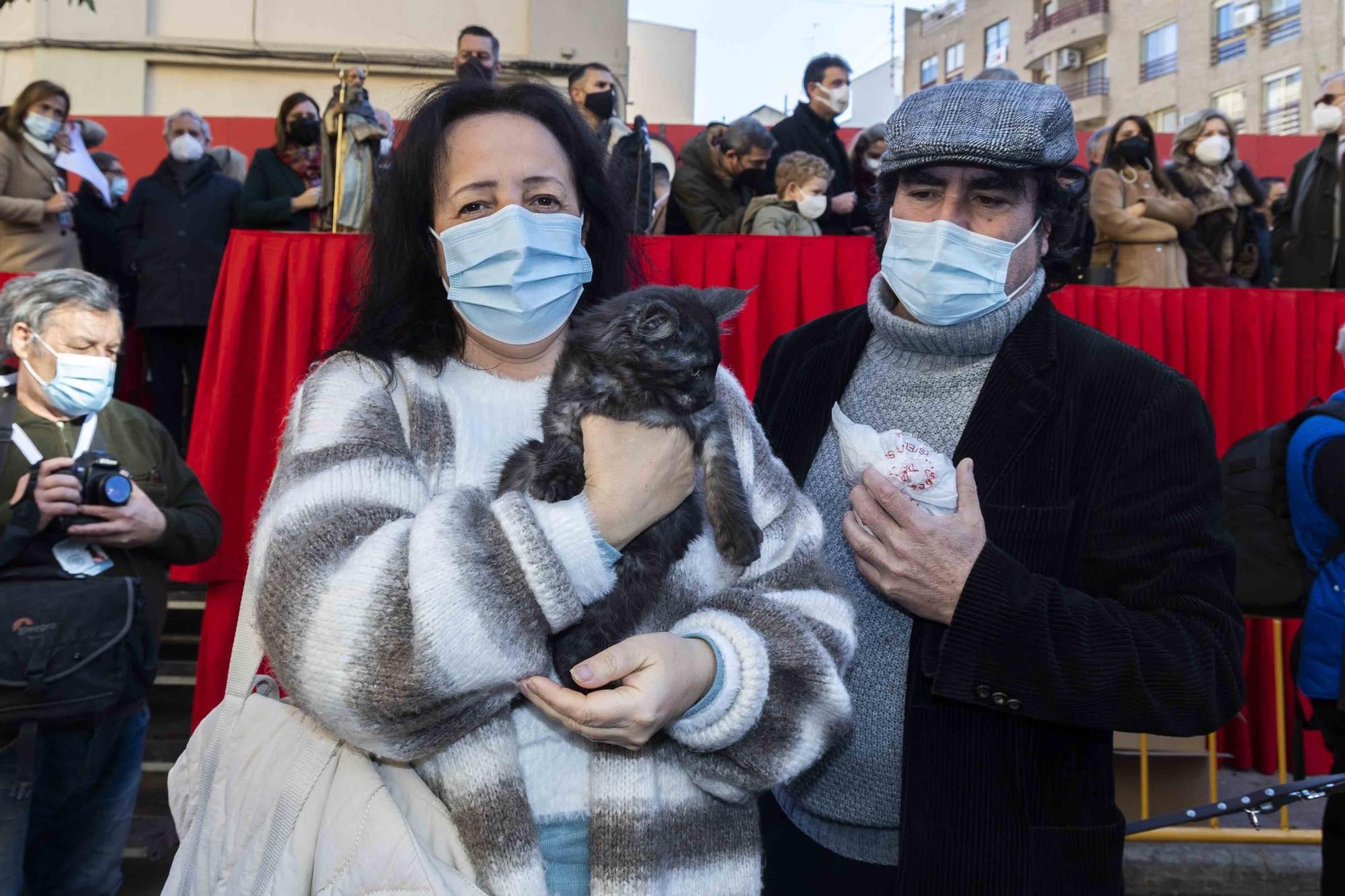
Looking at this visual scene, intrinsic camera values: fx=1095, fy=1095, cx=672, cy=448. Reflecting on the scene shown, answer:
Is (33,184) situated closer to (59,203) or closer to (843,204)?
(59,203)

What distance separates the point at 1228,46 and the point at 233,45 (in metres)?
27.0

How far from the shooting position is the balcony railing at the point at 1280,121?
2762cm

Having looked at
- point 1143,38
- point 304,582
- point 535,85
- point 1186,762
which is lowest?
point 1186,762

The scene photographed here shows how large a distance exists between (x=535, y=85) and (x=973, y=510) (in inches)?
41.6

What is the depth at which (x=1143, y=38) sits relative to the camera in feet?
111

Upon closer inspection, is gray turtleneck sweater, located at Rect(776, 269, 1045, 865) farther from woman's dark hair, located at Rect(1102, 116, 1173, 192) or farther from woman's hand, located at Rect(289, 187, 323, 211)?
woman's dark hair, located at Rect(1102, 116, 1173, 192)

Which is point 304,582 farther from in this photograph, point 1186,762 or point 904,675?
point 1186,762

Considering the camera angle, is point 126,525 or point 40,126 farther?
point 40,126

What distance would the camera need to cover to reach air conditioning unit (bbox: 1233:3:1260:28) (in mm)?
28578

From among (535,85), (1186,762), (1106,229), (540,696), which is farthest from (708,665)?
(1106,229)

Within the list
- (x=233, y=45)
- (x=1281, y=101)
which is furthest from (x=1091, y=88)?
(x=233, y=45)

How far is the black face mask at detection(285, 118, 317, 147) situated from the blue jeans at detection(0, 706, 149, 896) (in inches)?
180

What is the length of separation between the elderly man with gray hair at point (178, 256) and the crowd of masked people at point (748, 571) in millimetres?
5446

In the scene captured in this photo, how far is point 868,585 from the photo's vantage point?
2.12 meters
